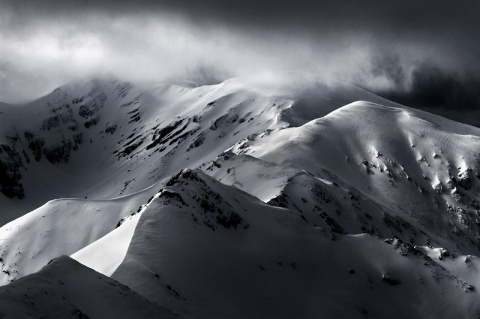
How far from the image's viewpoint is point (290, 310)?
57906 millimetres

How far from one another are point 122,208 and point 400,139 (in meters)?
94.7

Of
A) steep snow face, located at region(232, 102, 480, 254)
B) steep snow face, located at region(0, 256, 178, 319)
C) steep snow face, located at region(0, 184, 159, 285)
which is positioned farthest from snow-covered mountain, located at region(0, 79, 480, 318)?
steep snow face, located at region(232, 102, 480, 254)

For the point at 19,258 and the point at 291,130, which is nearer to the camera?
the point at 19,258

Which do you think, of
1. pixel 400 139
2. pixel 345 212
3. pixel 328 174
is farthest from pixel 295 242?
pixel 400 139

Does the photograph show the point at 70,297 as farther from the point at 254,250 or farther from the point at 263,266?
the point at 254,250

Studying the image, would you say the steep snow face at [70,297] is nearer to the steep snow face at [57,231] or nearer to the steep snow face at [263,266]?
the steep snow face at [263,266]

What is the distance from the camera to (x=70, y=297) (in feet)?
110

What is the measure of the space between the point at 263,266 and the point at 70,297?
105ft

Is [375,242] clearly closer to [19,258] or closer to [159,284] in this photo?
[159,284]

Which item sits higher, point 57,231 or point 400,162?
point 57,231

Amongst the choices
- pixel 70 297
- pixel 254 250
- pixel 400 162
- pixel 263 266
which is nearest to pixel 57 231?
pixel 254 250

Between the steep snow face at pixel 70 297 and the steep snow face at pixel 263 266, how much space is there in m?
8.67

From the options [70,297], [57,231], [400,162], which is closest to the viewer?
[70,297]

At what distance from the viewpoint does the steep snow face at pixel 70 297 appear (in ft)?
99.2
